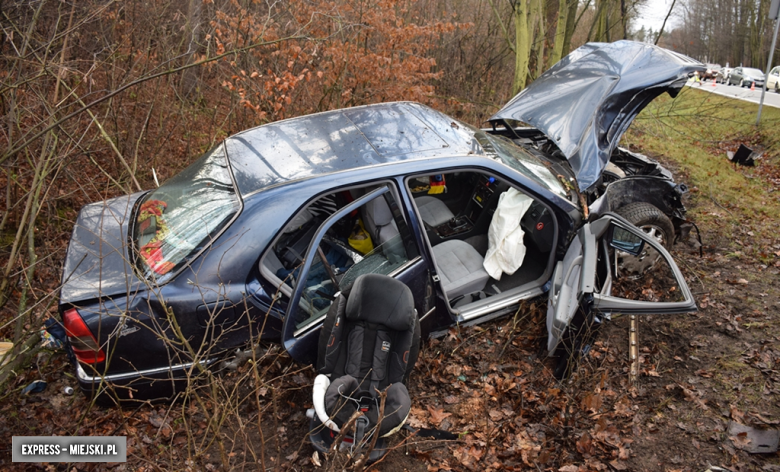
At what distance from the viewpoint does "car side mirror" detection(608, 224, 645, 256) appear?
3.96m

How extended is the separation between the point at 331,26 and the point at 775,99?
1746cm

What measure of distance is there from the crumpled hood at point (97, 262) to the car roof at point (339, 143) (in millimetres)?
923

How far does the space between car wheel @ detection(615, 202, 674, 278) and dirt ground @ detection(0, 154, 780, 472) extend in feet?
1.75

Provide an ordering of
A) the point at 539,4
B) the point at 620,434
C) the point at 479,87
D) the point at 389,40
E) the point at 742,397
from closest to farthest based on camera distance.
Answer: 1. the point at 620,434
2. the point at 742,397
3. the point at 389,40
4. the point at 539,4
5. the point at 479,87

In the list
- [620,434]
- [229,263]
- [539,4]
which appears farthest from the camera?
[539,4]

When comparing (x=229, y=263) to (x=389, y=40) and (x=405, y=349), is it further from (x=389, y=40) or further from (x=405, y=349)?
(x=389, y=40)

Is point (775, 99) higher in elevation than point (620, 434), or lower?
higher

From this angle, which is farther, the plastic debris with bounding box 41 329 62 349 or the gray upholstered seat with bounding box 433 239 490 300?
the gray upholstered seat with bounding box 433 239 490 300

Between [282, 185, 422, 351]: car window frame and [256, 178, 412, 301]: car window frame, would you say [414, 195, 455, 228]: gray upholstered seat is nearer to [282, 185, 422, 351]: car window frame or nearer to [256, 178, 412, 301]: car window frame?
[282, 185, 422, 351]: car window frame

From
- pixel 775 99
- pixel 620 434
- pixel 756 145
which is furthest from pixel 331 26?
pixel 775 99

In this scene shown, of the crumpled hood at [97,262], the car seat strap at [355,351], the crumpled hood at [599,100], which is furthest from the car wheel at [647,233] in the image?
the crumpled hood at [97,262]

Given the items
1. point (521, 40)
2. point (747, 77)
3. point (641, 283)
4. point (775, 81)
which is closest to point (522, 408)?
point (641, 283)

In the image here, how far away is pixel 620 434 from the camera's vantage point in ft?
11.1

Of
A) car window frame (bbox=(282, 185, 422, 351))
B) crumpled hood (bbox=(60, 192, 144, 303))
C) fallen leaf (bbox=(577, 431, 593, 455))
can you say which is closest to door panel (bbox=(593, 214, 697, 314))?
fallen leaf (bbox=(577, 431, 593, 455))
